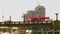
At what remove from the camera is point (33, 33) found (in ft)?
110

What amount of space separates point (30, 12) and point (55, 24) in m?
47.1

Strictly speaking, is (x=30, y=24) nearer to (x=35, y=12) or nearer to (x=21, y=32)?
(x=21, y=32)

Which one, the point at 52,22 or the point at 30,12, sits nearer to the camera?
the point at 52,22

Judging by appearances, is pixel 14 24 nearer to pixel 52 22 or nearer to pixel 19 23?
pixel 19 23

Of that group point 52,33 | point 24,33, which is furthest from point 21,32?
point 52,33

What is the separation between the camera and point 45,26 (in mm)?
56094

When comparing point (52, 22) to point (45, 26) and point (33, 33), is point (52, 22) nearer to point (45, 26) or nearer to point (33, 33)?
point (45, 26)

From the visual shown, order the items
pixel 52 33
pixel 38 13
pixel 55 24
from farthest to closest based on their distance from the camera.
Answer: pixel 38 13 < pixel 55 24 < pixel 52 33

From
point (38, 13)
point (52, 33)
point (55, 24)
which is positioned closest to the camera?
point (52, 33)

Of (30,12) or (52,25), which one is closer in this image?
(52,25)

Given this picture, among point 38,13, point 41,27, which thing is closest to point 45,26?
point 41,27

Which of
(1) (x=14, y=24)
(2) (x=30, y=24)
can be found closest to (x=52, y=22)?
(2) (x=30, y=24)

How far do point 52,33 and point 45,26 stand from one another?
77.5 feet

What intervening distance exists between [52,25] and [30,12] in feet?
152
